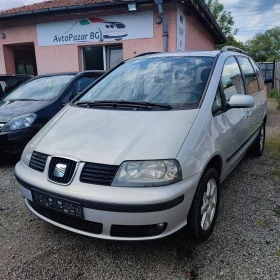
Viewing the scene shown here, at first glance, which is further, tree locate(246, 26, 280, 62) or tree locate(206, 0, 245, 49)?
tree locate(246, 26, 280, 62)

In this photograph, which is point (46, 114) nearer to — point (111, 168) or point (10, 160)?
point (10, 160)

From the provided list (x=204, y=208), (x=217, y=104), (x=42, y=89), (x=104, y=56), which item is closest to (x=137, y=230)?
(x=204, y=208)

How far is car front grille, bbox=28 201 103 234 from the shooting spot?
7.00 ft

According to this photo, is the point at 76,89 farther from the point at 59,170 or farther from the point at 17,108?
the point at 59,170

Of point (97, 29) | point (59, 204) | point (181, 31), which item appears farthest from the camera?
point (97, 29)

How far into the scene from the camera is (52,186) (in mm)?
2180

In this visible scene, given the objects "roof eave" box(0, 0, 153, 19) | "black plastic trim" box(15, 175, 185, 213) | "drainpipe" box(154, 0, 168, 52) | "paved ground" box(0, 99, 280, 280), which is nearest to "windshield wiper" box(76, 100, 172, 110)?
"black plastic trim" box(15, 175, 185, 213)

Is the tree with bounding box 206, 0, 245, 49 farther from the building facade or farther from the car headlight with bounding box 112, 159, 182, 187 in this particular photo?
the car headlight with bounding box 112, 159, 182, 187

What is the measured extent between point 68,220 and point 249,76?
3231 millimetres

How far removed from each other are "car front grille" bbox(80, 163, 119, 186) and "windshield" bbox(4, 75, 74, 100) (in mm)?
2968

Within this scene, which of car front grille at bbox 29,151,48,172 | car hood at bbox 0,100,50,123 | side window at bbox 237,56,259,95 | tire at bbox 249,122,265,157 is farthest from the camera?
tire at bbox 249,122,265,157

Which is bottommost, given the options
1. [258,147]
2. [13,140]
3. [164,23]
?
[258,147]

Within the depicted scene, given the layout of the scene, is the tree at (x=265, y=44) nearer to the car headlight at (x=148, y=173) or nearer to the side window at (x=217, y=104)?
the side window at (x=217, y=104)

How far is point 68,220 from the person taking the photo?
7.36 ft
